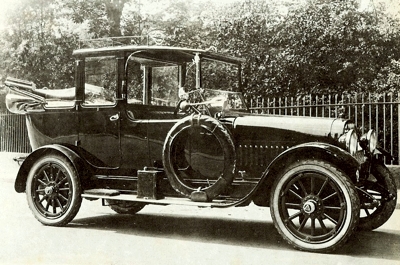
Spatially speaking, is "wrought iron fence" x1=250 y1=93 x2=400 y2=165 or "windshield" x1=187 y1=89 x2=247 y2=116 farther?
"wrought iron fence" x1=250 y1=93 x2=400 y2=165

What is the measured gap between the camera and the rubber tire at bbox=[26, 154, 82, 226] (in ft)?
19.6

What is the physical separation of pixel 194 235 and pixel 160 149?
1100 millimetres

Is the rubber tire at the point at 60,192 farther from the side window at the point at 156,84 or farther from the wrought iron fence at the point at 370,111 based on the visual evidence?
the wrought iron fence at the point at 370,111

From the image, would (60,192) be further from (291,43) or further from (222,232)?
(291,43)

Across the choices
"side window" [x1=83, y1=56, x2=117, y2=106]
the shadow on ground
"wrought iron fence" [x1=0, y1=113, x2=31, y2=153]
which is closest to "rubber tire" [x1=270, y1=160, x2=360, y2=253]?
the shadow on ground

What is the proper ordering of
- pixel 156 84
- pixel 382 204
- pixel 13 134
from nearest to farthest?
pixel 382 204, pixel 156 84, pixel 13 134

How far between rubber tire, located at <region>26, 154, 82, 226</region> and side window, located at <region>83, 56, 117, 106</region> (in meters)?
0.87

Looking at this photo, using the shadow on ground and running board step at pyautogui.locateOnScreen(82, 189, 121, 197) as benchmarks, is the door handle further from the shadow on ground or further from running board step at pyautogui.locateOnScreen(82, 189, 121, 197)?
the shadow on ground

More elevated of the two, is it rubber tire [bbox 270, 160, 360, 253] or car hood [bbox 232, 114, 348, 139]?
car hood [bbox 232, 114, 348, 139]

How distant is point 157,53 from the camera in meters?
6.14

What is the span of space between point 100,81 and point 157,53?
0.83 m

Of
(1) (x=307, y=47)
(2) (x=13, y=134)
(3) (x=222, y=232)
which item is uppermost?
(1) (x=307, y=47)

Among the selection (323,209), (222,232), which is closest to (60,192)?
(222,232)

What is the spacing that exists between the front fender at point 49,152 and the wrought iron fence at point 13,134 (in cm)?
875
